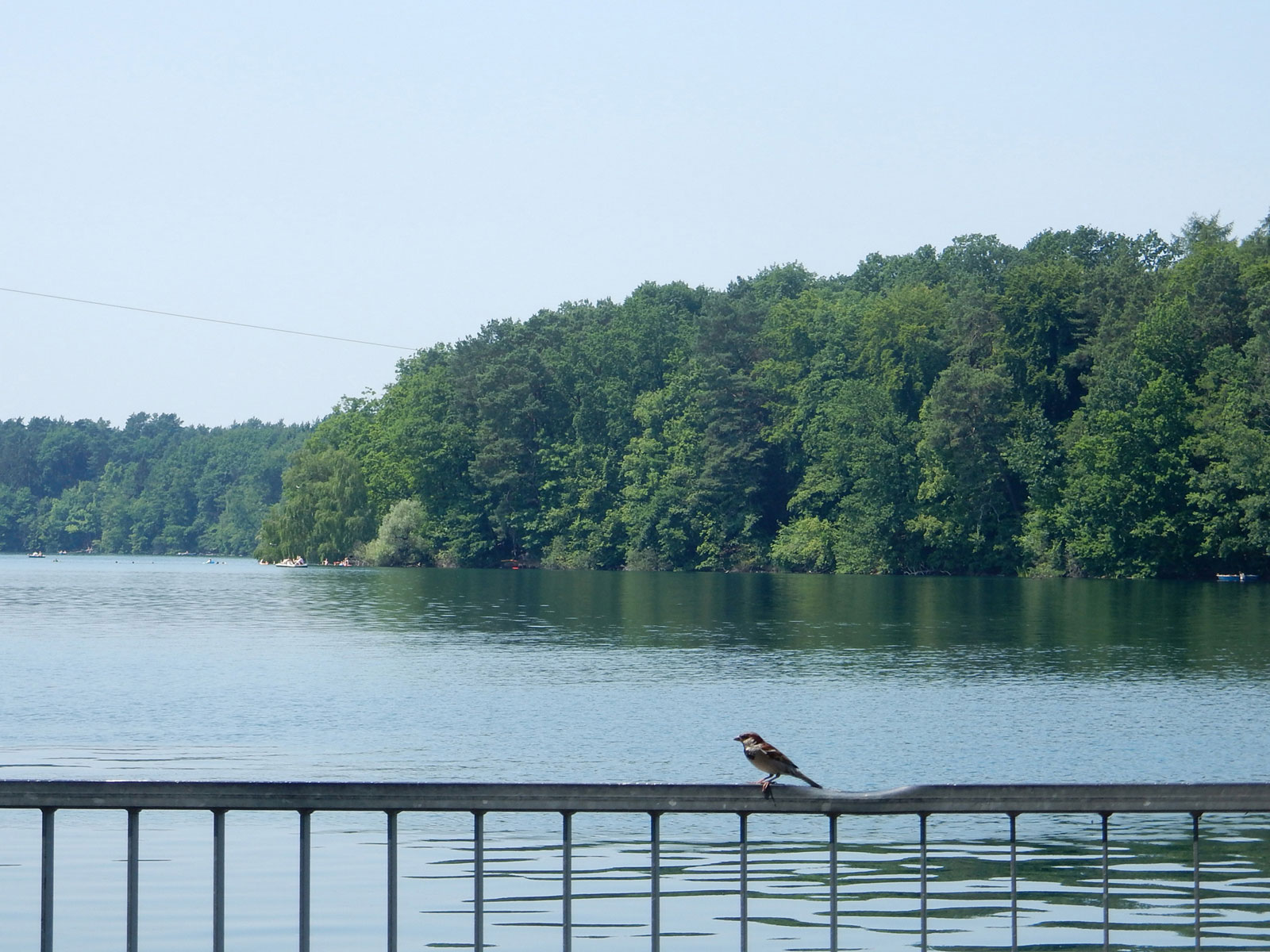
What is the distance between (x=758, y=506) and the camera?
114500mm

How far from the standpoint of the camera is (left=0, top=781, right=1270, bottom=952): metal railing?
414cm

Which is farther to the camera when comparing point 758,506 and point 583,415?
point 583,415

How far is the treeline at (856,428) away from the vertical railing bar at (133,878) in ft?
264

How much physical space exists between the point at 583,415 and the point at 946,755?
102m

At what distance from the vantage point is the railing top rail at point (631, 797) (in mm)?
4141

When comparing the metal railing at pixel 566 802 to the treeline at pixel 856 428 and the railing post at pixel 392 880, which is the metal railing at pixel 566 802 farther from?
the treeline at pixel 856 428

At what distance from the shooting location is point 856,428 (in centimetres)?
10488

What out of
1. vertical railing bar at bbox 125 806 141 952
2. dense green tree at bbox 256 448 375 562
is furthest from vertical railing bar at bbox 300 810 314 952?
dense green tree at bbox 256 448 375 562

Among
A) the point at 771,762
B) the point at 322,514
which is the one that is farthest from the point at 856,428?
the point at 771,762

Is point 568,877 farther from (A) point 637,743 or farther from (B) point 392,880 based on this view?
(A) point 637,743

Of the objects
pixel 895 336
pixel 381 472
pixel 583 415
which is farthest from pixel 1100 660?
pixel 381 472

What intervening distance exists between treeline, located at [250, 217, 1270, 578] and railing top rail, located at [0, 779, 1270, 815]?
79.5 m

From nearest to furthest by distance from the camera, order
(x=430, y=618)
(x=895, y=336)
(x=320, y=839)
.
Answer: (x=320, y=839)
(x=430, y=618)
(x=895, y=336)

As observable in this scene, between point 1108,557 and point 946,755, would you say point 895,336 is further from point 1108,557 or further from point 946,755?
point 946,755
